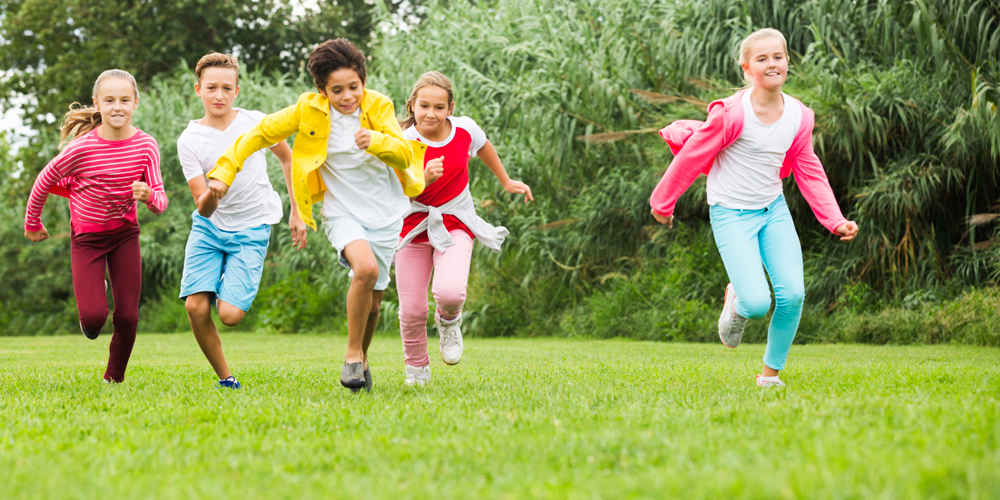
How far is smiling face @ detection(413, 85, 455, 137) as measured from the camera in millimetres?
5047

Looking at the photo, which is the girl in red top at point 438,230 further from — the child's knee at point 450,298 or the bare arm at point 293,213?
the bare arm at point 293,213

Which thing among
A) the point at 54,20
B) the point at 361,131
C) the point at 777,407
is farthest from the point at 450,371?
the point at 54,20

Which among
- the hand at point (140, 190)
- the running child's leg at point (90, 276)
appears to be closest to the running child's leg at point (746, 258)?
the hand at point (140, 190)

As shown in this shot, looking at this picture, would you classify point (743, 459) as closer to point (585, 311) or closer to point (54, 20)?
point (585, 311)

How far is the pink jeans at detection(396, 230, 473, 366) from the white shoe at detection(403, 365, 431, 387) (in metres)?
0.03

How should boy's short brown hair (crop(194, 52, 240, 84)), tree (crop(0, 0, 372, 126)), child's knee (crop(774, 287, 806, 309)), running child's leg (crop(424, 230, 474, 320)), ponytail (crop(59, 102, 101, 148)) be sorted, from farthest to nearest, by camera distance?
tree (crop(0, 0, 372, 126)) → ponytail (crop(59, 102, 101, 148)) → boy's short brown hair (crop(194, 52, 240, 84)) → running child's leg (crop(424, 230, 474, 320)) → child's knee (crop(774, 287, 806, 309))

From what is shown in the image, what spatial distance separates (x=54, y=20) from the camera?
24922mm

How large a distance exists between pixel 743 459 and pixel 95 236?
4459 mm

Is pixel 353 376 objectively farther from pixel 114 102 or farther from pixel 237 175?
pixel 114 102

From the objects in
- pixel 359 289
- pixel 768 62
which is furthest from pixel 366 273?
pixel 768 62

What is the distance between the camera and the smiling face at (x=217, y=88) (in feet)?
17.4

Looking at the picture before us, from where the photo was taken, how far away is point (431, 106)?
5.05 m

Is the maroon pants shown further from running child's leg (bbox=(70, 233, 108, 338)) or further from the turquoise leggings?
the turquoise leggings

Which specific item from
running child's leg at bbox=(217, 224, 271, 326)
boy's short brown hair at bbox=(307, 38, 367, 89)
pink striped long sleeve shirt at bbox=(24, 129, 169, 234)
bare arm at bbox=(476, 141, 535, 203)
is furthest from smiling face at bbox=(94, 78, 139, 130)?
bare arm at bbox=(476, 141, 535, 203)
